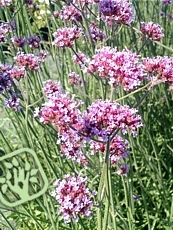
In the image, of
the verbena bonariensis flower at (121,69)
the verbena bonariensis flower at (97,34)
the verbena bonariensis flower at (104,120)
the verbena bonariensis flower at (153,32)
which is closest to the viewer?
the verbena bonariensis flower at (104,120)

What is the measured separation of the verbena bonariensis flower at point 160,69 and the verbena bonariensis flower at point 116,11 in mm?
241

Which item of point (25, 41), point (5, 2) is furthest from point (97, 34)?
point (5, 2)

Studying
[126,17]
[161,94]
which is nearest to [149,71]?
[126,17]

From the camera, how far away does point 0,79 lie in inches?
50.4

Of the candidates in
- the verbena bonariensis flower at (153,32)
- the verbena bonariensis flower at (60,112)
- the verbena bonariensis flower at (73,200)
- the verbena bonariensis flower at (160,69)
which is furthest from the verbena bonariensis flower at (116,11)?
the verbena bonariensis flower at (73,200)

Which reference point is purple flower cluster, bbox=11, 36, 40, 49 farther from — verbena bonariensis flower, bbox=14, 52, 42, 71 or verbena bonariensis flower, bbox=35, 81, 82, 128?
verbena bonariensis flower, bbox=35, 81, 82, 128

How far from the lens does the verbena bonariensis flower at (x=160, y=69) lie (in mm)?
1097

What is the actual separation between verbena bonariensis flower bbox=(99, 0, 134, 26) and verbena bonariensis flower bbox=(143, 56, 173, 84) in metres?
0.24

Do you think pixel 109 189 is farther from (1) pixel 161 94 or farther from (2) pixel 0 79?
(1) pixel 161 94

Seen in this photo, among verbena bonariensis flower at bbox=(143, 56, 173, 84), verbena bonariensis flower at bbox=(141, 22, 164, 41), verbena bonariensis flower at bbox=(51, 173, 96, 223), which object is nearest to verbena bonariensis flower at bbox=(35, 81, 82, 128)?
verbena bonariensis flower at bbox=(51, 173, 96, 223)

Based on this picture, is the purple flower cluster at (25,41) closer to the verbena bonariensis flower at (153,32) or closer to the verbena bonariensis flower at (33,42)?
the verbena bonariensis flower at (33,42)

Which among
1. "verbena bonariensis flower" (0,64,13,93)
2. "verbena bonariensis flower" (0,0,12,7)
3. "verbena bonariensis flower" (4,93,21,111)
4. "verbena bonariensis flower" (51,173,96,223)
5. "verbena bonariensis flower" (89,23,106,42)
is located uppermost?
"verbena bonariensis flower" (0,0,12,7)

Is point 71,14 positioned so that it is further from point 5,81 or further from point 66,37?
point 5,81

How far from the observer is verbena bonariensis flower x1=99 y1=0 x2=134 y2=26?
1316 millimetres
